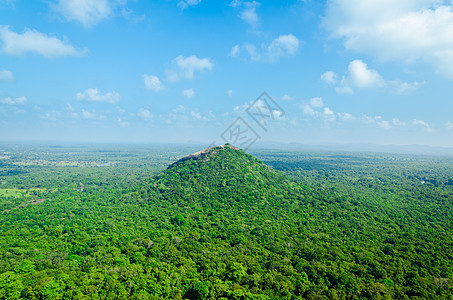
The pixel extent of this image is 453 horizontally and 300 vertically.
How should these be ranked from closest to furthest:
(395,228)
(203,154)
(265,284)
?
(265,284) → (395,228) → (203,154)

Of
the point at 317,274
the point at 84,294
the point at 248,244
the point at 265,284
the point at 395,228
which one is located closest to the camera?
the point at 84,294

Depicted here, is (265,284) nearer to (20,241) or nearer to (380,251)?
(380,251)

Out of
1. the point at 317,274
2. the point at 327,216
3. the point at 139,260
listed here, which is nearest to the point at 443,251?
the point at 327,216

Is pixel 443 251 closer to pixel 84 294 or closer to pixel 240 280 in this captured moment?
pixel 240 280

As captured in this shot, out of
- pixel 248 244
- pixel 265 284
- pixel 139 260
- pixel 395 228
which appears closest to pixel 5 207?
pixel 139 260

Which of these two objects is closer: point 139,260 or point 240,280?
point 240,280

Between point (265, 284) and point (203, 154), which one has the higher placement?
point (203, 154)
